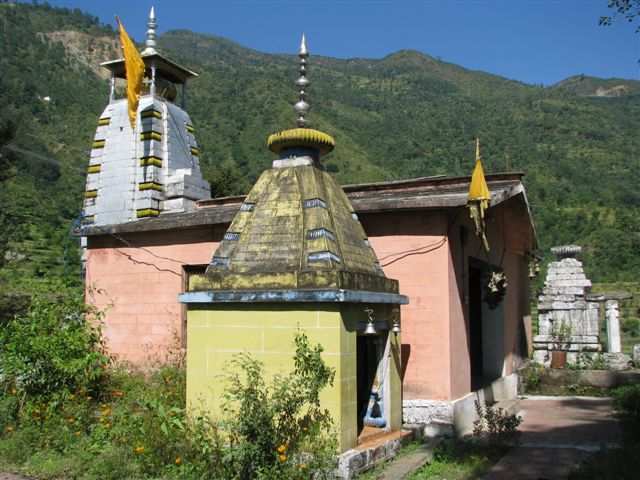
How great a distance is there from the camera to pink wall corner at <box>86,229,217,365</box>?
11070mm

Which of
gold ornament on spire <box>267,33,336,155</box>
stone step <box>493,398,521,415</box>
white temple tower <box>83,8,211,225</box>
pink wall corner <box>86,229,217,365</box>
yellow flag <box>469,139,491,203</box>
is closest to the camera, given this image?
gold ornament on spire <box>267,33,336,155</box>

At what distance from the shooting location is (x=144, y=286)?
11469 millimetres

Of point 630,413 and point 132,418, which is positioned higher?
point 132,418

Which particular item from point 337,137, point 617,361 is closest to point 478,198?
point 617,361

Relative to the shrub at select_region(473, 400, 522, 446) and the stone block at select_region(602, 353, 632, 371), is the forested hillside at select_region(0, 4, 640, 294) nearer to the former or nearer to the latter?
the stone block at select_region(602, 353, 632, 371)

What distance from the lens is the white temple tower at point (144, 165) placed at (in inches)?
564

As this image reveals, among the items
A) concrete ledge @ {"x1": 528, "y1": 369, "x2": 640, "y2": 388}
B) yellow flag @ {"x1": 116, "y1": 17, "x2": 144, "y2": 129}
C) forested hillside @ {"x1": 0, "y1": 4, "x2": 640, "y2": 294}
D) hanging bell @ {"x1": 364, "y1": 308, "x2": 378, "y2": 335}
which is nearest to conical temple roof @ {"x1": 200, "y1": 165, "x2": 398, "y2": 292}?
hanging bell @ {"x1": 364, "y1": 308, "x2": 378, "y2": 335}

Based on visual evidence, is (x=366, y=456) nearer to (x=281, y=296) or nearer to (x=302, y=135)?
(x=281, y=296)

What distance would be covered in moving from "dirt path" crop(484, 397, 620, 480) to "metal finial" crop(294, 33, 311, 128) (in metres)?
4.82

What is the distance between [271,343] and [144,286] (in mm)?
5602

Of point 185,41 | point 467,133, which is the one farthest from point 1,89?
point 185,41

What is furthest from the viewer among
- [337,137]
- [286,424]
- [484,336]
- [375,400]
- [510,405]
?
[337,137]

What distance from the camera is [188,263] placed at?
11.0m

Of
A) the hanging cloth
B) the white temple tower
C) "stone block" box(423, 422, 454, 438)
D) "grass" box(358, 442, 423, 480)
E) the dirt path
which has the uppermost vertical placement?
the white temple tower
